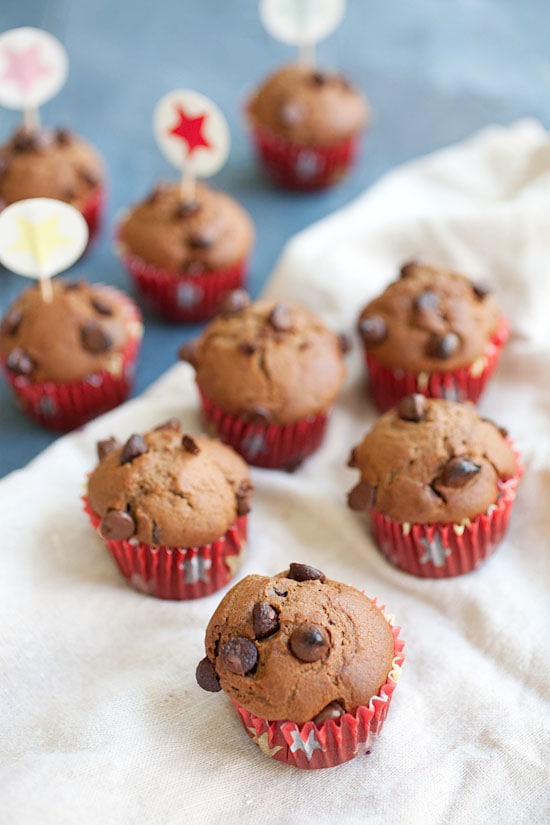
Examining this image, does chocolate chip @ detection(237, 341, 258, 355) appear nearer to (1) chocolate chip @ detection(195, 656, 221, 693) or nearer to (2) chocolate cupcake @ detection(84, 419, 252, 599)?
(2) chocolate cupcake @ detection(84, 419, 252, 599)

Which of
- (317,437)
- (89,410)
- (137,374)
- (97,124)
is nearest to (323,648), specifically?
(317,437)

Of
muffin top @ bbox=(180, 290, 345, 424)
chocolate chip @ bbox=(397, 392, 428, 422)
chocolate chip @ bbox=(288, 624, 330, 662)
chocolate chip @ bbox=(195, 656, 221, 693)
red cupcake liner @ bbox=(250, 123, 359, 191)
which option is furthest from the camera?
red cupcake liner @ bbox=(250, 123, 359, 191)

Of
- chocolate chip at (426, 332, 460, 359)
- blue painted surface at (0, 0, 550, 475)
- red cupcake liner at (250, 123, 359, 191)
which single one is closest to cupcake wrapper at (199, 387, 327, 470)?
chocolate chip at (426, 332, 460, 359)

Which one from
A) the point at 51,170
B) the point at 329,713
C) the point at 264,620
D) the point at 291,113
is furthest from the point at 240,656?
the point at 291,113

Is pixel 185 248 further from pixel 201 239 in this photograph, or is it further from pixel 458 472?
pixel 458 472

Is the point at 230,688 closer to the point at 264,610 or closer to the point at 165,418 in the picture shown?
the point at 264,610

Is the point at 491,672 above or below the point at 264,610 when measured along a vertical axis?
below
